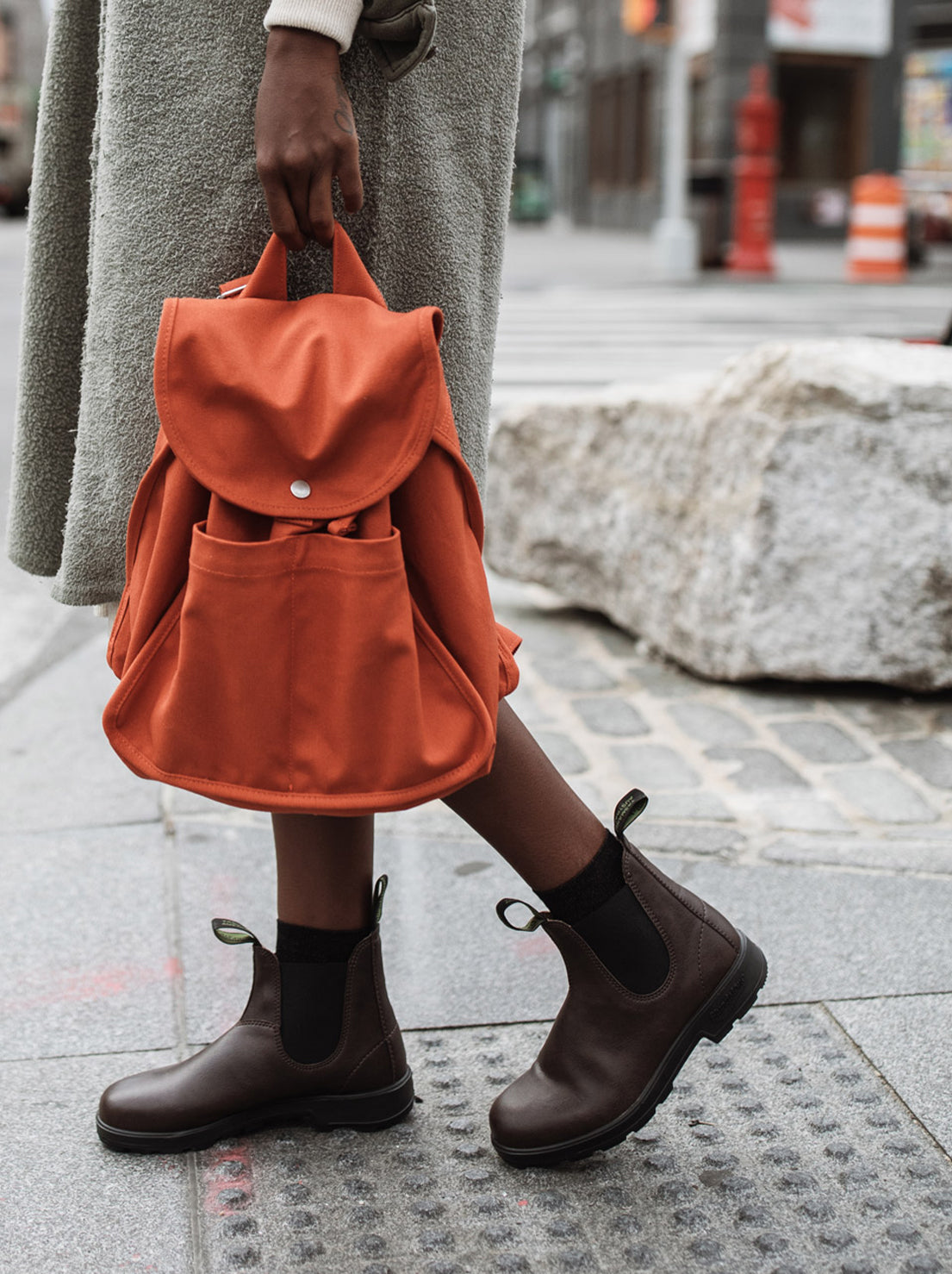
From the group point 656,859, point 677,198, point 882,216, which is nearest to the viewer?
point 656,859

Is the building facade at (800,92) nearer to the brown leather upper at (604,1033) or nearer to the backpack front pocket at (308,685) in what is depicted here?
the brown leather upper at (604,1033)

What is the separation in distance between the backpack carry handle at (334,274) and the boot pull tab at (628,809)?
64cm

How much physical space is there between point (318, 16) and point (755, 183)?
14.7m

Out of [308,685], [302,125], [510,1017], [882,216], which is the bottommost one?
[510,1017]

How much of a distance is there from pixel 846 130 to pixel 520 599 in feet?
76.5

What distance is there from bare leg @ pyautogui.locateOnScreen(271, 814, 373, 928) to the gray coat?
36cm

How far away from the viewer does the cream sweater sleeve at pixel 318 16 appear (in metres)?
1.39

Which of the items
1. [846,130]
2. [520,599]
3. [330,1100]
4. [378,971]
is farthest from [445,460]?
[846,130]

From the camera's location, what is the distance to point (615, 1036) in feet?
5.58

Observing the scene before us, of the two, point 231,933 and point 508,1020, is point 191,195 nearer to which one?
point 231,933

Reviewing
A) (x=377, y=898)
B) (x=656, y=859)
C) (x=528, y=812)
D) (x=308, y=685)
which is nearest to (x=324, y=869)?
(x=377, y=898)

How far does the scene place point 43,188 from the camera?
5.68 feet

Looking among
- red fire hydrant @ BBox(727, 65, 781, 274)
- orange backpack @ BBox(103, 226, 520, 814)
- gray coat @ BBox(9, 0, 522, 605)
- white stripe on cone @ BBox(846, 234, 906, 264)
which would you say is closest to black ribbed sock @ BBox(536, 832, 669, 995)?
orange backpack @ BBox(103, 226, 520, 814)

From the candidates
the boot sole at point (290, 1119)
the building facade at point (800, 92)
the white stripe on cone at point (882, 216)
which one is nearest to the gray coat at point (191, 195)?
the boot sole at point (290, 1119)
